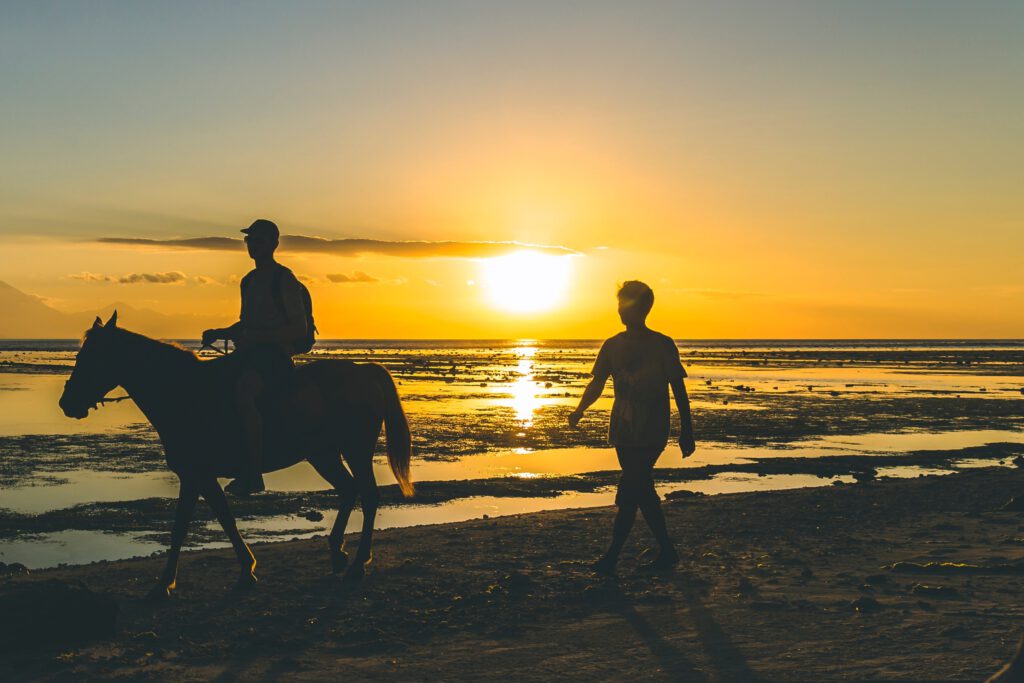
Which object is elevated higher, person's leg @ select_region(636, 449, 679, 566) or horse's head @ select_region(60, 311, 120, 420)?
horse's head @ select_region(60, 311, 120, 420)

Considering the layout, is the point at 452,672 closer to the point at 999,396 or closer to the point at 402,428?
the point at 402,428

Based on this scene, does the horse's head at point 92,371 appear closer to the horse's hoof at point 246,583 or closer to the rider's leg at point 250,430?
the rider's leg at point 250,430

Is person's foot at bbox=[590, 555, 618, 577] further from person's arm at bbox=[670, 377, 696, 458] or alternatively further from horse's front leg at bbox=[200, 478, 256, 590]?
horse's front leg at bbox=[200, 478, 256, 590]

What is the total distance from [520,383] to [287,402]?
4302 centimetres

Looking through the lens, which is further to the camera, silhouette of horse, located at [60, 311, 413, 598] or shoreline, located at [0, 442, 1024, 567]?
shoreline, located at [0, 442, 1024, 567]

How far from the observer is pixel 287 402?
26.9 feet

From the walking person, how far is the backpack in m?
2.50

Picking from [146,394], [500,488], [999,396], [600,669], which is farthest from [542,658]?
[999,396]

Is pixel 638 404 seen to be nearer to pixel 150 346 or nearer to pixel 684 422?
pixel 684 422

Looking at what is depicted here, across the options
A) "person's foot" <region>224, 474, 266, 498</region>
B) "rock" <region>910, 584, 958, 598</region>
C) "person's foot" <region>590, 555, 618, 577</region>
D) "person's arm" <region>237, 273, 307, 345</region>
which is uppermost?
"person's arm" <region>237, 273, 307, 345</region>

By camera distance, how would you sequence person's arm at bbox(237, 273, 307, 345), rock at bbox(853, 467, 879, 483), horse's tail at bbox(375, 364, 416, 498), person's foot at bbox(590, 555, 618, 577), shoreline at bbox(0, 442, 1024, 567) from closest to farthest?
person's arm at bbox(237, 273, 307, 345) < person's foot at bbox(590, 555, 618, 577) < horse's tail at bbox(375, 364, 416, 498) < shoreline at bbox(0, 442, 1024, 567) < rock at bbox(853, 467, 879, 483)

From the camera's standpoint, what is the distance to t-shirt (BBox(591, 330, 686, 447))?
8234 mm

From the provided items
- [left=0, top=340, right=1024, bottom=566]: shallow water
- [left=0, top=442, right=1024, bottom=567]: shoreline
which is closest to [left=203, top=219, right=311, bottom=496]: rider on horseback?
[left=0, top=442, right=1024, bottom=567]: shoreline

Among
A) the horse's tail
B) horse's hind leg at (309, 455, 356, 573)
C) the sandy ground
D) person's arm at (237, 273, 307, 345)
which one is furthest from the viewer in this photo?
the horse's tail
